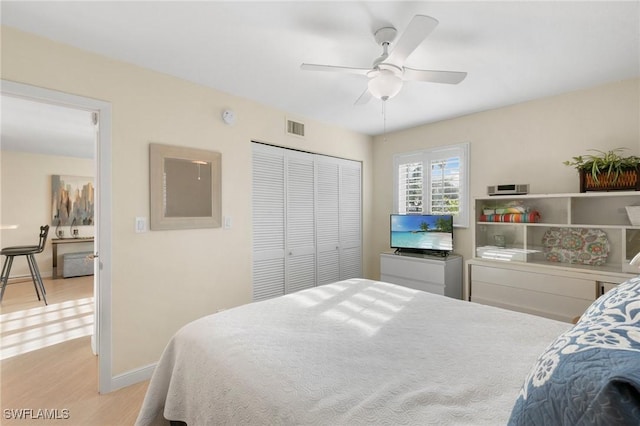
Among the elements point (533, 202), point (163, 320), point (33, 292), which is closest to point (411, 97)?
point (533, 202)

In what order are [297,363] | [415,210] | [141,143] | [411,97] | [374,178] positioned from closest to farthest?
[297,363]
[141,143]
[411,97]
[415,210]
[374,178]

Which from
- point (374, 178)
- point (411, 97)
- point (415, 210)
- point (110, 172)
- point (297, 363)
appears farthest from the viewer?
point (374, 178)

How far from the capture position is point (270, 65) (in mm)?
2373

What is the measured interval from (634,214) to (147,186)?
3989 millimetres

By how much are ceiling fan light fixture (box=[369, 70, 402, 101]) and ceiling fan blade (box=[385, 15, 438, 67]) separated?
0.08 m

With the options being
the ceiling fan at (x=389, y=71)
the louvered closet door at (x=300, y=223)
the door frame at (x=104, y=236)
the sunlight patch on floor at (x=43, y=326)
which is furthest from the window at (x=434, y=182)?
the sunlight patch on floor at (x=43, y=326)

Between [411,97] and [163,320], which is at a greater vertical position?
[411,97]

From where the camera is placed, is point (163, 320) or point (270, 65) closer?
point (270, 65)

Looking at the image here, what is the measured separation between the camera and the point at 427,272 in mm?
3512

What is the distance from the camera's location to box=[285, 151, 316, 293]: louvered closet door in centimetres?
355

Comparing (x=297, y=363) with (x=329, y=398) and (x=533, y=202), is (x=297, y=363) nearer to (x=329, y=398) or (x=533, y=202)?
(x=329, y=398)

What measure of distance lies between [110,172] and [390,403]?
243cm

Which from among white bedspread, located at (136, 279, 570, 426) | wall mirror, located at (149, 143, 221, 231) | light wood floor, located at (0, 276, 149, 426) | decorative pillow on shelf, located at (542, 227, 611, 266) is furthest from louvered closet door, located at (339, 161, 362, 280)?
light wood floor, located at (0, 276, 149, 426)

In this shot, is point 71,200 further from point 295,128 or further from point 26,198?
point 295,128
